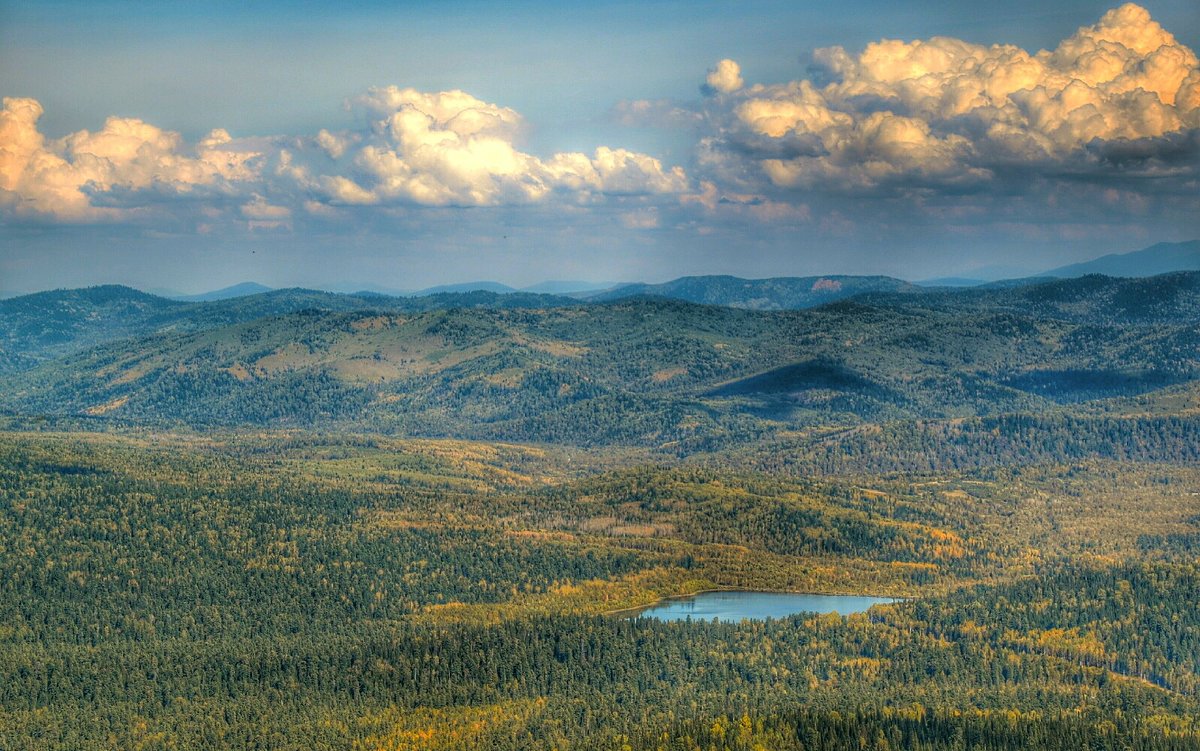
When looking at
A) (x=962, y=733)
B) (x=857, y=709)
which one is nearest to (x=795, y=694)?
(x=857, y=709)

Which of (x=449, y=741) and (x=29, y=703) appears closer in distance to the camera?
(x=449, y=741)

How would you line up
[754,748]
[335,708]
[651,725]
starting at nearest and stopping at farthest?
[754,748]
[651,725]
[335,708]

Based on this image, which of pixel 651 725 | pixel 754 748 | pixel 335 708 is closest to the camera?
pixel 754 748

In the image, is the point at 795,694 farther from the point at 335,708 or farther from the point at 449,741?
the point at 335,708

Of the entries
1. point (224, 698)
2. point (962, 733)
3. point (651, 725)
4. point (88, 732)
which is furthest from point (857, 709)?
point (88, 732)

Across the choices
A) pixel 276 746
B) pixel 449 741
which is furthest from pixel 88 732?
pixel 449 741

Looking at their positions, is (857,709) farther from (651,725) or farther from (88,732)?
(88,732)

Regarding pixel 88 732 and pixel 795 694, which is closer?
pixel 88 732

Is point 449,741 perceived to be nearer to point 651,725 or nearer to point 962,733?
point 651,725
